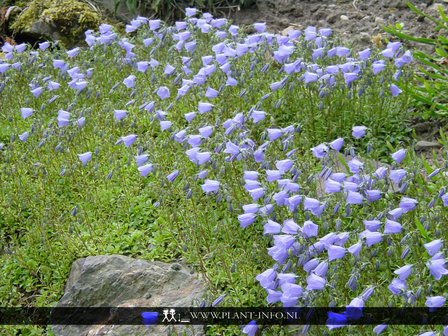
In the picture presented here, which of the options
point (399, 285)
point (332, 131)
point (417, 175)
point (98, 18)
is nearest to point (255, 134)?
point (332, 131)

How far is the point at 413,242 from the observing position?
3545 millimetres

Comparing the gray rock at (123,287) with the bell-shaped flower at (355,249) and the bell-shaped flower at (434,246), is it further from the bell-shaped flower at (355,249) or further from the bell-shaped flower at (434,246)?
the bell-shaped flower at (434,246)

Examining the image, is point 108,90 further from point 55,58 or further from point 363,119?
point 363,119

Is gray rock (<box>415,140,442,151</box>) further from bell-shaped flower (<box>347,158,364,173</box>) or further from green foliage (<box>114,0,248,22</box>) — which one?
green foliage (<box>114,0,248,22</box>)

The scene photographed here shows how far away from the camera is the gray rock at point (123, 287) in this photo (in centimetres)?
424

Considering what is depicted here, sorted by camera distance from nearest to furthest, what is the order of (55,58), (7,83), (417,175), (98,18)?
(417,175) → (7,83) → (55,58) → (98,18)

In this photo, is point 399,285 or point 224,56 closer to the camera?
point 399,285

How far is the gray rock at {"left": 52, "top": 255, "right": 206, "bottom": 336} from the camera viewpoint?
167 inches

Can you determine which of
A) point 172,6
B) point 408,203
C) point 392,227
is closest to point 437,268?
point 392,227

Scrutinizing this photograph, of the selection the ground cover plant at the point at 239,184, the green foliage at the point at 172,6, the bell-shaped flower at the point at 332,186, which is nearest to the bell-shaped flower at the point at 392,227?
the ground cover plant at the point at 239,184

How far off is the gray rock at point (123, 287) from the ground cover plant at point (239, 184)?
18 cm

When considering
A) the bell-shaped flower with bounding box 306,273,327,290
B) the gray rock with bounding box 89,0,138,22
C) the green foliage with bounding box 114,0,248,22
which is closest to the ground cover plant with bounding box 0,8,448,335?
the bell-shaped flower with bounding box 306,273,327,290

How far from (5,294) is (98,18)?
554cm

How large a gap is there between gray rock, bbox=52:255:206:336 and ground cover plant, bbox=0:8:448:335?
0.18 metres
